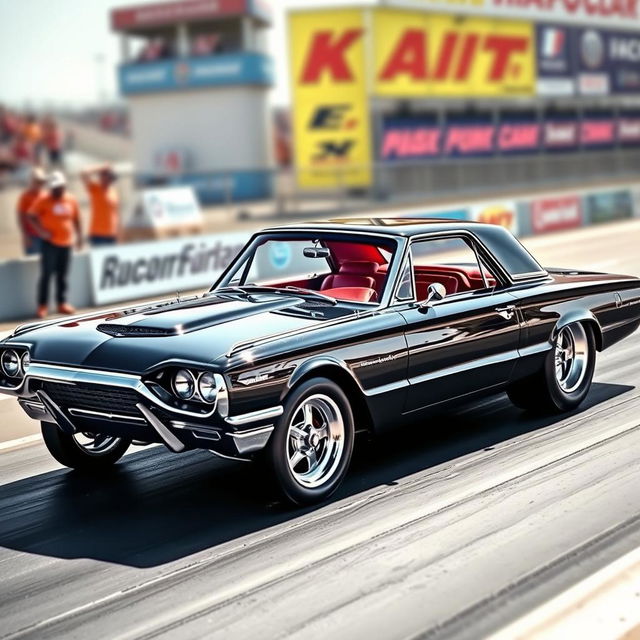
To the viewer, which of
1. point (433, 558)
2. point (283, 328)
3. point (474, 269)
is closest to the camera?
point (433, 558)

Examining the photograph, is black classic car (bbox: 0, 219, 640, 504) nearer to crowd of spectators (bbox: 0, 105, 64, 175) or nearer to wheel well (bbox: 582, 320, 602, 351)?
wheel well (bbox: 582, 320, 602, 351)

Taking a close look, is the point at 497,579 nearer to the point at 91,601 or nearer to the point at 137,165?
the point at 91,601

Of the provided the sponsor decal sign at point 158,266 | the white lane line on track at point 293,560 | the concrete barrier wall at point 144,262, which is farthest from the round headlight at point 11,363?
the sponsor decal sign at point 158,266

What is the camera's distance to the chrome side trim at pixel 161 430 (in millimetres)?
5465

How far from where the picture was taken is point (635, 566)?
190 inches

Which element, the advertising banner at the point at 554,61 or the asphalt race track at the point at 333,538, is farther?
the advertising banner at the point at 554,61

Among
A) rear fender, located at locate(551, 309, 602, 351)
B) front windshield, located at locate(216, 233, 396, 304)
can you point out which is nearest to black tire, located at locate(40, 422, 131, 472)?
front windshield, located at locate(216, 233, 396, 304)

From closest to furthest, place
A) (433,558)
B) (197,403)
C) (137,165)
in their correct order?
1. (433,558)
2. (197,403)
3. (137,165)

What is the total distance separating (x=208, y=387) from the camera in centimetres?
541

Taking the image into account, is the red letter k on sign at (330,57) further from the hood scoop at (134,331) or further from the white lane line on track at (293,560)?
the hood scoop at (134,331)

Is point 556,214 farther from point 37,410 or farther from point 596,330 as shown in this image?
point 37,410

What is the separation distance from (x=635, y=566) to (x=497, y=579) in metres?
0.62

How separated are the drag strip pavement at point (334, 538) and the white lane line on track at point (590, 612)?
3.9 inches

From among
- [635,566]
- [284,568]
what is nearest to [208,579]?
[284,568]
